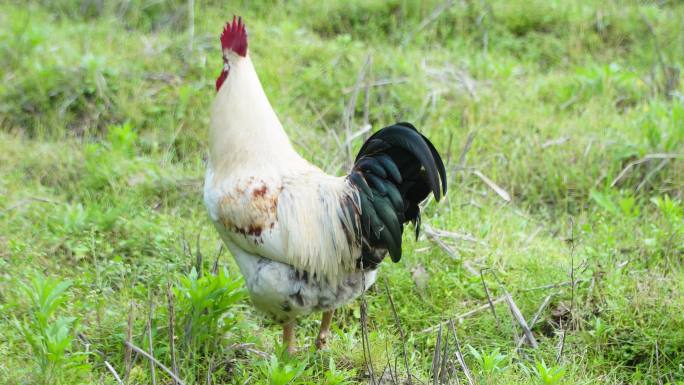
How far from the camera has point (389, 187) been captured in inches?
123

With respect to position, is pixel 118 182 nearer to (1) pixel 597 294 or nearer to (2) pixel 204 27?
(2) pixel 204 27

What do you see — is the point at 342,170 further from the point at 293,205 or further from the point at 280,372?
the point at 280,372

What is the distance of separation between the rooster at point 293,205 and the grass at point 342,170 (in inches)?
9.8

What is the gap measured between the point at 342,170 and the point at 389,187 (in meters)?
1.55

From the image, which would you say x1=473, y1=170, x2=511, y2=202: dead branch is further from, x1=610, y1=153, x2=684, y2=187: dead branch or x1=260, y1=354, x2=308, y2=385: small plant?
x1=260, y1=354, x2=308, y2=385: small plant

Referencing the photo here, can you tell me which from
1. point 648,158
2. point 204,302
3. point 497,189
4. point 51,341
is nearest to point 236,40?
point 204,302

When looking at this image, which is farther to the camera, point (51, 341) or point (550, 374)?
point (550, 374)

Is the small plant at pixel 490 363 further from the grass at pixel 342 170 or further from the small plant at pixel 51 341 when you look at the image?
the small plant at pixel 51 341

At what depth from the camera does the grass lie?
3.43 metres

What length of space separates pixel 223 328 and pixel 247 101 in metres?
0.98

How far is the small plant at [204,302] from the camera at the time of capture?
331 centimetres

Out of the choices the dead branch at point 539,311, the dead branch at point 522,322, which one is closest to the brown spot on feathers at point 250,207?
the dead branch at point 522,322

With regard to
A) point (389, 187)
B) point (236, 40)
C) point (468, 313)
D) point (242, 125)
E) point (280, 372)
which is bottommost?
point (468, 313)

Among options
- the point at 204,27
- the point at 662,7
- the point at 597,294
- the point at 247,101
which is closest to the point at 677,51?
the point at 662,7
